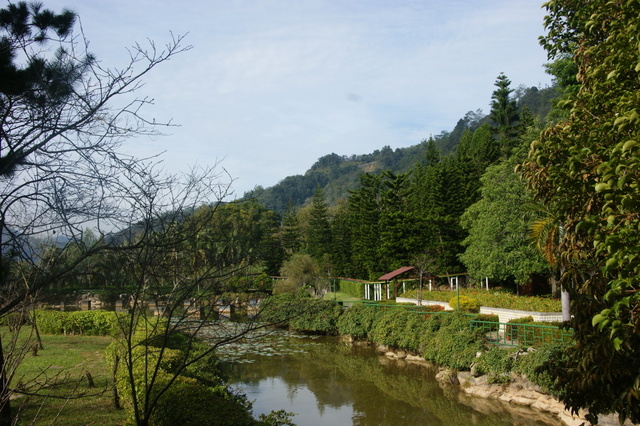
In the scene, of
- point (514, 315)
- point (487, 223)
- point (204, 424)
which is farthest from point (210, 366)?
point (487, 223)

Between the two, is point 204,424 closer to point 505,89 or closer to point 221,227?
point 221,227

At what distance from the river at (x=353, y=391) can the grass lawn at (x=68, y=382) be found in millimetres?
2558

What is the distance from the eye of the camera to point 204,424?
5.73m

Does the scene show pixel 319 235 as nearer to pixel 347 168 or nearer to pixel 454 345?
pixel 454 345

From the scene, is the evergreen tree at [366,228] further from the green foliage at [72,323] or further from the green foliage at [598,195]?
the green foliage at [598,195]

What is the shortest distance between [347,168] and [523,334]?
136 meters

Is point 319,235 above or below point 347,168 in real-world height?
below

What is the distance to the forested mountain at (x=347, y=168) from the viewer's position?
327 feet

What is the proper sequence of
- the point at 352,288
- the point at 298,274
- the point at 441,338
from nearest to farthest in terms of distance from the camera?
the point at 441,338, the point at 298,274, the point at 352,288

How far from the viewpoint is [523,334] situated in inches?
541

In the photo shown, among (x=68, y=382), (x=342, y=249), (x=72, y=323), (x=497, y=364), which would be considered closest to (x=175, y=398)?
(x=68, y=382)

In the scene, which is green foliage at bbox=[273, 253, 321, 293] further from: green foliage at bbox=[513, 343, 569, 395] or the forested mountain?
the forested mountain

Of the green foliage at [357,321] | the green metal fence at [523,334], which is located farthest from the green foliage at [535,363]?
the green foliage at [357,321]

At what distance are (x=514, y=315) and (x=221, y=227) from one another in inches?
559
